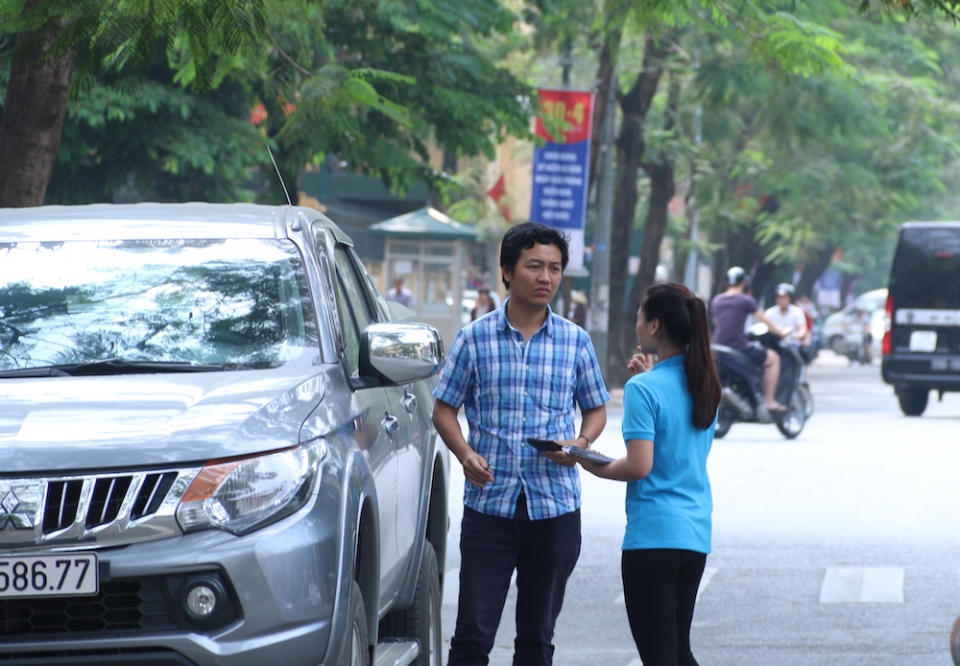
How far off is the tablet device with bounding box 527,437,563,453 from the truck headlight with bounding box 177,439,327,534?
0.89 m

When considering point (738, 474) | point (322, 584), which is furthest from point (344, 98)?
point (322, 584)

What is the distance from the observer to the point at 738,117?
1101 inches

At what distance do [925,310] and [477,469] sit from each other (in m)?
17.0

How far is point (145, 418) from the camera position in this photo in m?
3.89

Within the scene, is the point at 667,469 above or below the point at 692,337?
below

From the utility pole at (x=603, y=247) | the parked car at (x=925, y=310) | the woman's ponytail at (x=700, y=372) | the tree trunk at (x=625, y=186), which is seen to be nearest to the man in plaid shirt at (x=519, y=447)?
the woman's ponytail at (x=700, y=372)

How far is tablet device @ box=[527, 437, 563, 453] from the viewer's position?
4646 millimetres

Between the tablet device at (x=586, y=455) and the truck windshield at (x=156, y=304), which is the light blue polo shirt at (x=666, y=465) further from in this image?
the truck windshield at (x=156, y=304)

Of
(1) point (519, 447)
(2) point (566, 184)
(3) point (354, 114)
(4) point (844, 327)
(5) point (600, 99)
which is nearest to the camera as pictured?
(1) point (519, 447)

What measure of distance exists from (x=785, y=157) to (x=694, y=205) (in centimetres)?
360

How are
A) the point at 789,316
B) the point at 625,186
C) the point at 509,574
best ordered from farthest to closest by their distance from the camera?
the point at 625,186 → the point at 789,316 → the point at 509,574

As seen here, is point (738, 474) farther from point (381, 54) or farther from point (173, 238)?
point (173, 238)

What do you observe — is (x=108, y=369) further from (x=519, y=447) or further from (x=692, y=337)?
(x=692, y=337)

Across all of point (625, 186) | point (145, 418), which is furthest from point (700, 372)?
point (625, 186)
